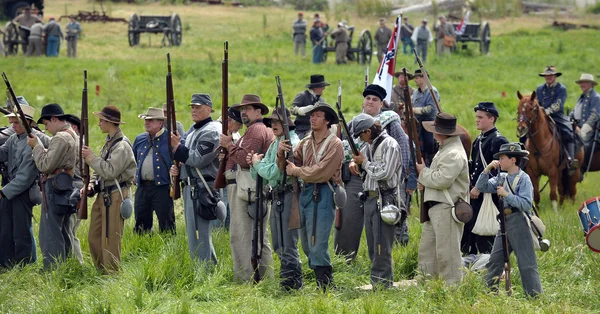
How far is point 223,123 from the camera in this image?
9.03 m

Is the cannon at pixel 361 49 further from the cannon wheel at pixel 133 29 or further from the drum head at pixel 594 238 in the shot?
the drum head at pixel 594 238

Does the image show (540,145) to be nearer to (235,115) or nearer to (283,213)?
(235,115)

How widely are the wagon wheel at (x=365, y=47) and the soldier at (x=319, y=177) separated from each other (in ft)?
72.5

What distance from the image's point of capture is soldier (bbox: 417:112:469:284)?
846 cm

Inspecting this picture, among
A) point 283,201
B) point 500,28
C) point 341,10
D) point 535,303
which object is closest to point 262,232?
point 283,201

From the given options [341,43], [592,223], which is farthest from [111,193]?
[341,43]

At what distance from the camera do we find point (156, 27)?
34.6 m

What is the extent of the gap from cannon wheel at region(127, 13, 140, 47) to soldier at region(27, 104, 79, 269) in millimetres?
24283

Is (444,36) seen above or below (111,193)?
below

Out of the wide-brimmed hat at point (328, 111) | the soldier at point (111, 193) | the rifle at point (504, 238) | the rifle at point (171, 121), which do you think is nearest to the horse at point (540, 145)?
the rifle at point (504, 238)

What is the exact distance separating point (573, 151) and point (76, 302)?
905cm

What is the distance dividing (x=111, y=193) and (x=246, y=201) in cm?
148

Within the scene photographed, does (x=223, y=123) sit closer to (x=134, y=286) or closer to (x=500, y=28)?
(x=134, y=286)

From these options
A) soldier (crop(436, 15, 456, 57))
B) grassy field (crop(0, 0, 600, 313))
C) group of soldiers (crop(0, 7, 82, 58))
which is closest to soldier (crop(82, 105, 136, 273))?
grassy field (crop(0, 0, 600, 313))
